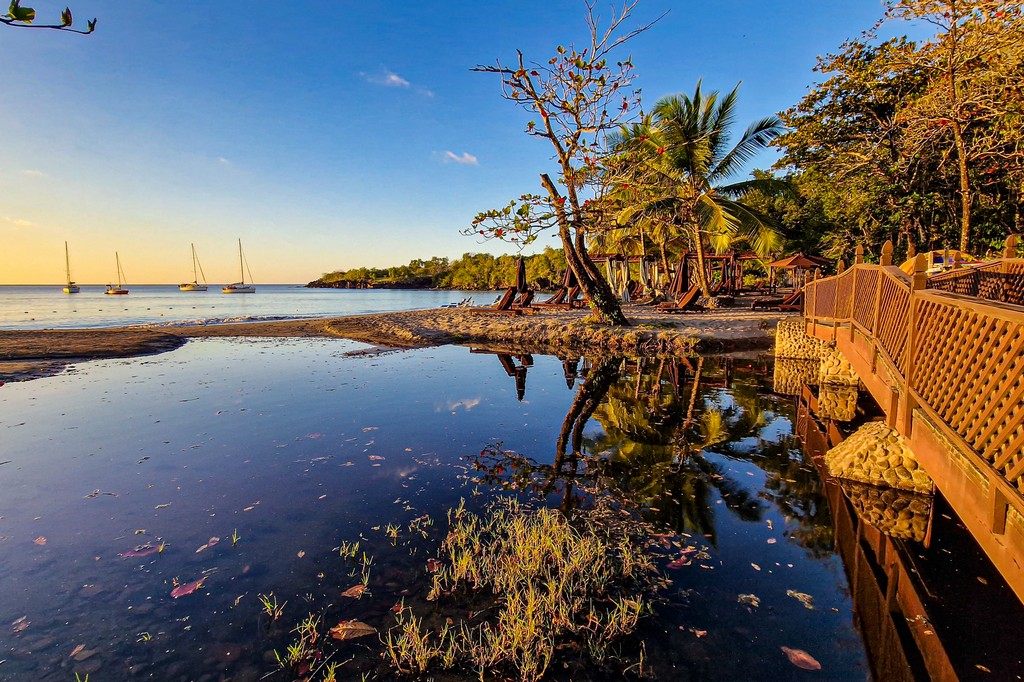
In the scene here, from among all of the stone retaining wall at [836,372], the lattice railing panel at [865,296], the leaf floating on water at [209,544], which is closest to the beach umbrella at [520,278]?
the stone retaining wall at [836,372]

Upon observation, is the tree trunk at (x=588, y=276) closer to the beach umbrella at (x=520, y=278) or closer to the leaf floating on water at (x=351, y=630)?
the beach umbrella at (x=520, y=278)

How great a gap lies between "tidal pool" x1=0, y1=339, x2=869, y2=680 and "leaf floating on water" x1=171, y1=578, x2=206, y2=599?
0.03 m

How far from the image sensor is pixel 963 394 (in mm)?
3096

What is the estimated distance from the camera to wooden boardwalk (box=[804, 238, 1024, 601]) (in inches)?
97.0

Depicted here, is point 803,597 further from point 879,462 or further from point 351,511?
point 351,511

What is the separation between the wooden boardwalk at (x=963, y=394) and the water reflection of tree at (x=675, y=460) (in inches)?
55.3

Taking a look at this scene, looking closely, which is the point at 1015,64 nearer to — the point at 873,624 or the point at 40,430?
the point at 873,624

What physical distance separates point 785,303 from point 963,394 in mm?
19250

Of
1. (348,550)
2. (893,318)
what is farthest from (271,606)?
(893,318)

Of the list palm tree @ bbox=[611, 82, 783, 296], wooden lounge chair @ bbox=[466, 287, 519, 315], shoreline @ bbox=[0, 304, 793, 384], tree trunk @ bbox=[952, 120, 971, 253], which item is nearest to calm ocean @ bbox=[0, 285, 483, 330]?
shoreline @ bbox=[0, 304, 793, 384]

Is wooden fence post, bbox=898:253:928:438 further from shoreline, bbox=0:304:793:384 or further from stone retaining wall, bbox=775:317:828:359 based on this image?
shoreline, bbox=0:304:793:384

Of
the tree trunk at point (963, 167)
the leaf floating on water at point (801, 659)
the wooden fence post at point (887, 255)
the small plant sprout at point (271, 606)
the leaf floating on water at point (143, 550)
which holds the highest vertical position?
the tree trunk at point (963, 167)

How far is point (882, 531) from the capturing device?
4.40m

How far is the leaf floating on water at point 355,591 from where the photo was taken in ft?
11.5
